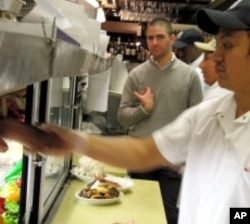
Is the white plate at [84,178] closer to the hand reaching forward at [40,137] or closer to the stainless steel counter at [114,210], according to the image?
the stainless steel counter at [114,210]

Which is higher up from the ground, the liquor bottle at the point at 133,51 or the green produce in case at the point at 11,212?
the liquor bottle at the point at 133,51

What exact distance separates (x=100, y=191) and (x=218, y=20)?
1486mm

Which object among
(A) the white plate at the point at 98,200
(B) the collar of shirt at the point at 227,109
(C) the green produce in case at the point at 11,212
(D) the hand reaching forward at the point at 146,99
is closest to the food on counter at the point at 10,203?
(C) the green produce in case at the point at 11,212

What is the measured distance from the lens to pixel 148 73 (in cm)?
312

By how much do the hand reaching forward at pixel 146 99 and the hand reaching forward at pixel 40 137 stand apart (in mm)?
1728

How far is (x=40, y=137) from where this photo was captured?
1.02 m

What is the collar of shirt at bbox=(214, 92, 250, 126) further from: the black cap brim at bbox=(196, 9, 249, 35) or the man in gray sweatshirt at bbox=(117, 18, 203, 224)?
the man in gray sweatshirt at bbox=(117, 18, 203, 224)

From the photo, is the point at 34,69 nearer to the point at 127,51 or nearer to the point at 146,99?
the point at 146,99

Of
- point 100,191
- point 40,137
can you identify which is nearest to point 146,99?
point 100,191

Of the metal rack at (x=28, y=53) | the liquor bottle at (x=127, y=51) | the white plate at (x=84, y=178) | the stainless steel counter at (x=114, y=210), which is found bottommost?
the stainless steel counter at (x=114, y=210)

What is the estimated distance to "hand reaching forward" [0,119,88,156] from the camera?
94 centimetres

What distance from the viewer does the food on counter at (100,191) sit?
2.38 meters

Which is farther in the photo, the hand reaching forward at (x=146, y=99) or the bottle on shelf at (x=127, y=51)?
the bottle on shelf at (x=127, y=51)

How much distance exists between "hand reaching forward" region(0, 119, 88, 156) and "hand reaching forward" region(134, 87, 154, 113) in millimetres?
1728
